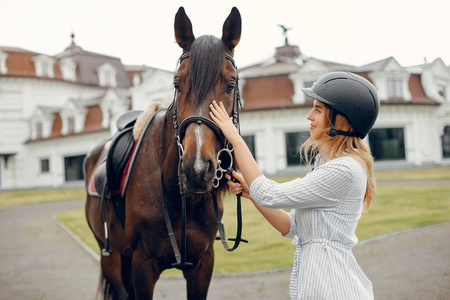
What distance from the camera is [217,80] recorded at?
2109 mm

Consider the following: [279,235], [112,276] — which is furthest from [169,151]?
[279,235]

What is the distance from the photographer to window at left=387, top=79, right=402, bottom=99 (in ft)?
84.6

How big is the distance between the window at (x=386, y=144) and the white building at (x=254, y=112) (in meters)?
0.07

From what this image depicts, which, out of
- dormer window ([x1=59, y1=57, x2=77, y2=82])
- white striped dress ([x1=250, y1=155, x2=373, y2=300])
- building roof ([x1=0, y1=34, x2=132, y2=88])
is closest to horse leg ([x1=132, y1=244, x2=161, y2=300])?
white striped dress ([x1=250, y1=155, x2=373, y2=300])

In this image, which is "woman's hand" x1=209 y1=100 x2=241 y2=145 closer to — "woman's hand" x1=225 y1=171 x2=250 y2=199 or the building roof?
"woman's hand" x1=225 y1=171 x2=250 y2=199

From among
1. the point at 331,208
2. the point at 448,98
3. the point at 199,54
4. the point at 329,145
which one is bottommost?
the point at 331,208

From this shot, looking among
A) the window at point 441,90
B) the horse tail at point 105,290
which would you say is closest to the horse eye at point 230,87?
the horse tail at point 105,290

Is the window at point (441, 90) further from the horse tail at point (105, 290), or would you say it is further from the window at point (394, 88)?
the horse tail at point (105, 290)

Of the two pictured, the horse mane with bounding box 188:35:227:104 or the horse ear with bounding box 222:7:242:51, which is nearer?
the horse mane with bounding box 188:35:227:104

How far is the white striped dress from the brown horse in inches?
14.6

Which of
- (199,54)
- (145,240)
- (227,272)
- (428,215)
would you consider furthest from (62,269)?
(428,215)

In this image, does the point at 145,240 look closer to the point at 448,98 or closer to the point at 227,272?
the point at 227,272

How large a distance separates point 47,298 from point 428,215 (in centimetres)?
896

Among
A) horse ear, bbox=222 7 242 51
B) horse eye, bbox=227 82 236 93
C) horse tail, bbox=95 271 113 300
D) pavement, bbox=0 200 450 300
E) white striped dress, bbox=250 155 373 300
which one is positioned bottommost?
pavement, bbox=0 200 450 300
